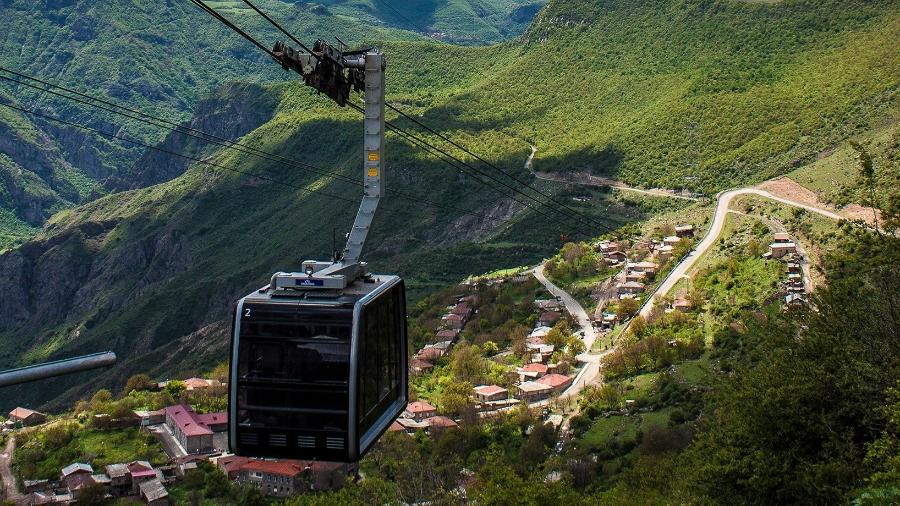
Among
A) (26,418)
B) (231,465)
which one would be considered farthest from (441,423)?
(26,418)

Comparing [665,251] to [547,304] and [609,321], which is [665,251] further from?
[609,321]

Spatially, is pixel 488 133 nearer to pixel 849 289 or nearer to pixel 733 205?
pixel 733 205

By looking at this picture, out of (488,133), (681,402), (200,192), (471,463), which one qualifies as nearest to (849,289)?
(681,402)

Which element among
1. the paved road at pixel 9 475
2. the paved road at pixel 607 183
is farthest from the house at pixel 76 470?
the paved road at pixel 607 183

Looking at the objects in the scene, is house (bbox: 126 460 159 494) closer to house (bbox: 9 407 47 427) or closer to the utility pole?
house (bbox: 9 407 47 427)


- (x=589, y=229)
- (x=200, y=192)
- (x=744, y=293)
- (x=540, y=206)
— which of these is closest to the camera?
(x=744, y=293)

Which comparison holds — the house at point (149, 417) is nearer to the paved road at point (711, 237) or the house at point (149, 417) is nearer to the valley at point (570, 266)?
the valley at point (570, 266)
